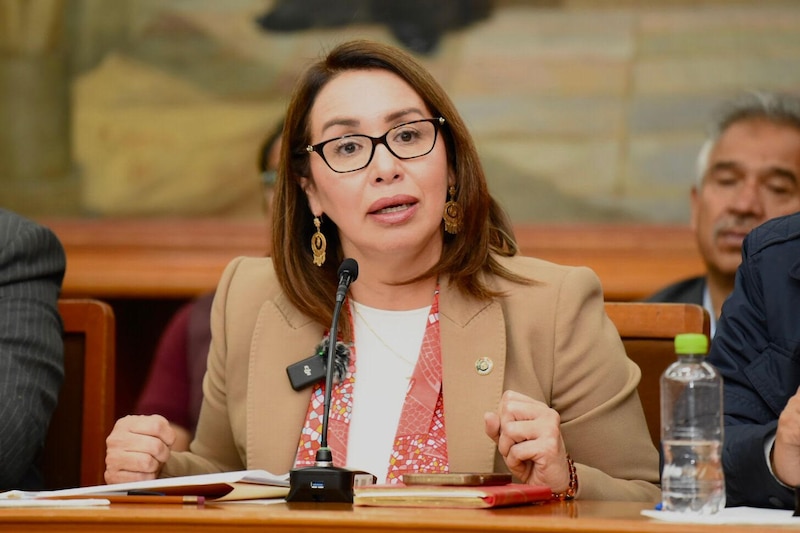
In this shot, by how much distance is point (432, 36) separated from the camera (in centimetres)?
464

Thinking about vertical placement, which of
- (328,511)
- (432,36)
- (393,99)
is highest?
(432,36)

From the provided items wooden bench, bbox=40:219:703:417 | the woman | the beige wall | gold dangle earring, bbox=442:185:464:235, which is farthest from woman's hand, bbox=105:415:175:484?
the beige wall

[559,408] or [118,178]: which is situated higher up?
[118,178]

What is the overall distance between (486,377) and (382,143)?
0.53m

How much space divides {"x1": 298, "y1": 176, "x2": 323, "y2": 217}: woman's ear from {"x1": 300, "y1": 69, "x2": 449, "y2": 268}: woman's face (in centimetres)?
7

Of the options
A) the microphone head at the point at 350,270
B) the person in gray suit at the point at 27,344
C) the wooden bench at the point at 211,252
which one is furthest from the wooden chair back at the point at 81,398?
the wooden bench at the point at 211,252

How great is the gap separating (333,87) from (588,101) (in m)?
2.05

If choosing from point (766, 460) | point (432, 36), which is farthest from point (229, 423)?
point (432, 36)

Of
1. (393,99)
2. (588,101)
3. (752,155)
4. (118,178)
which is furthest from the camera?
(118,178)

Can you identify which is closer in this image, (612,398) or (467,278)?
(612,398)

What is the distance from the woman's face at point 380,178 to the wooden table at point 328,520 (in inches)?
33.9

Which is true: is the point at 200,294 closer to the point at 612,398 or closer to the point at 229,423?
the point at 229,423

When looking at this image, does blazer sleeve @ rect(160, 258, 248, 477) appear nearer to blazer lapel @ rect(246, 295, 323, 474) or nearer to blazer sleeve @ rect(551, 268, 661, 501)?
blazer lapel @ rect(246, 295, 323, 474)

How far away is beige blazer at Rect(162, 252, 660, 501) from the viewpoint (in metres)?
2.36
